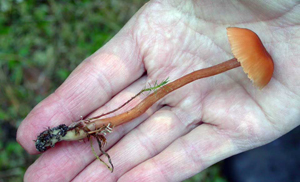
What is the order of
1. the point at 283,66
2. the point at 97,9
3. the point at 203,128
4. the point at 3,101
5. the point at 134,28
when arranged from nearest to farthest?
the point at 283,66
the point at 203,128
the point at 134,28
the point at 3,101
the point at 97,9

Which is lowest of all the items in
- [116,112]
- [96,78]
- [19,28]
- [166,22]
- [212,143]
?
[212,143]

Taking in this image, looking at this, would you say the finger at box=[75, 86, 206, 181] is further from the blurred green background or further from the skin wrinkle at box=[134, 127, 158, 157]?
the blurred green background

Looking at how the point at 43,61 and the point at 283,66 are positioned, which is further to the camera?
the point at 43,61

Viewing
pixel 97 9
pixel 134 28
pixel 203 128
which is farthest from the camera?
pixel 97 9

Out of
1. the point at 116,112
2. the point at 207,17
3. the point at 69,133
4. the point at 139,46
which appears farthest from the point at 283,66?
the point at 69,133

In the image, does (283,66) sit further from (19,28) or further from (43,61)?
(19,28)

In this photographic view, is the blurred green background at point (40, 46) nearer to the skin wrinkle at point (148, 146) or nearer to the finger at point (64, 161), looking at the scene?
the finger at point (64, 161)
